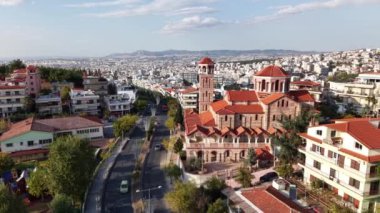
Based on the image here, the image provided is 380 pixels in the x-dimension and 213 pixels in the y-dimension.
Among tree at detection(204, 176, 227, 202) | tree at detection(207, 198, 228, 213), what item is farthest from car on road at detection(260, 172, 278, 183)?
tree at detection(207, 198, 228, 213)

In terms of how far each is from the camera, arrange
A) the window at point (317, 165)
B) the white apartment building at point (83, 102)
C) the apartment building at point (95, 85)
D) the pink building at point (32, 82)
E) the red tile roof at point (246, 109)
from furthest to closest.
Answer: the apartment building at point (95, 85) < the white apartment building at point (83, 102) < the pink building at point (32, 82) < the red tile roof at point (246, 109) < the window at point (317, 165)

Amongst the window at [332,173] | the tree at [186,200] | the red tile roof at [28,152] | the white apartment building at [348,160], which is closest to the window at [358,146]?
the white apartment building at [348,160]

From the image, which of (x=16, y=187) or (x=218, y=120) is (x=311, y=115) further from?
(x=16, y=187)

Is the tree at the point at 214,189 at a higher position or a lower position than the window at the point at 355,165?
lower

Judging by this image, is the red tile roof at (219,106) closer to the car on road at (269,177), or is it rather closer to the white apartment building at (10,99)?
the car on road at (269,177)

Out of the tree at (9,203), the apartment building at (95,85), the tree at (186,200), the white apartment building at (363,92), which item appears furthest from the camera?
the apartment building at (95,85)

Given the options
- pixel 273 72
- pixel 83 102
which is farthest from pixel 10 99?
pixel 273 72

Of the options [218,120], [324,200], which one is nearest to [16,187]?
[218,120]
